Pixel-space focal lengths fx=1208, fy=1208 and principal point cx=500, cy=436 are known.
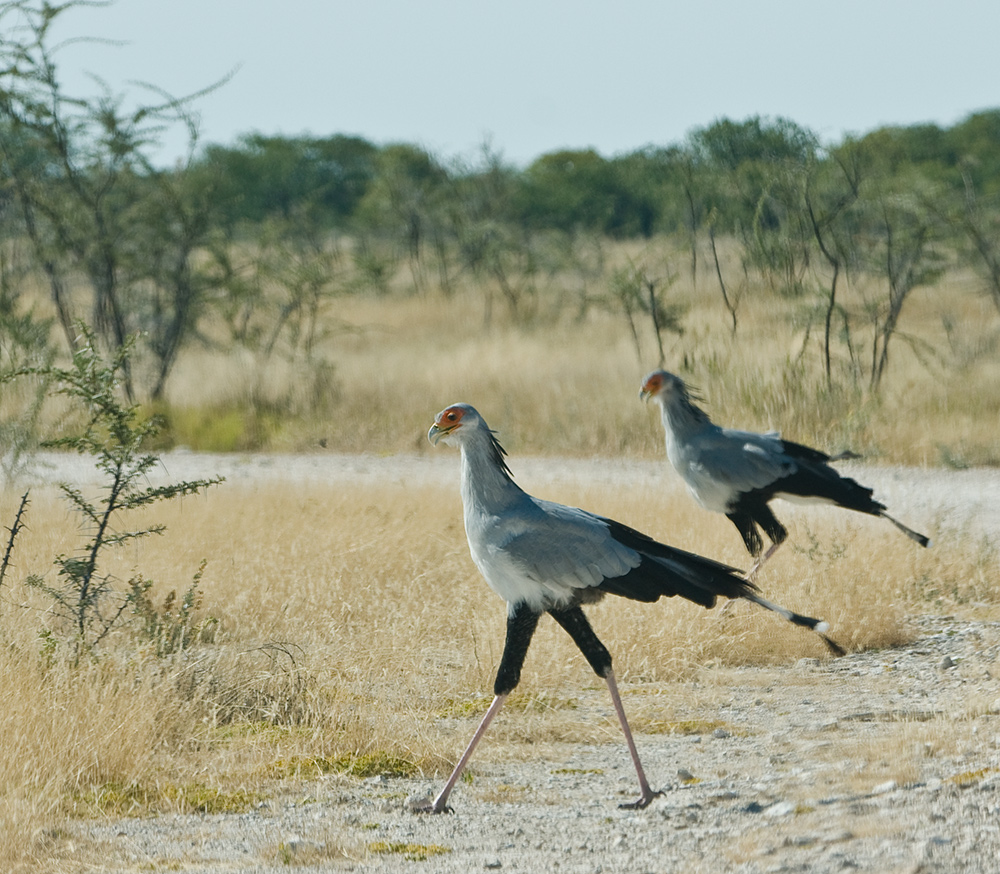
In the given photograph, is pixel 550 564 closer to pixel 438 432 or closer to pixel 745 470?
pixel 438 432

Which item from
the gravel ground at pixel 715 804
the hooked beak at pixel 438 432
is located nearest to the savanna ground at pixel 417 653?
the gravel ground at pixel 715 804

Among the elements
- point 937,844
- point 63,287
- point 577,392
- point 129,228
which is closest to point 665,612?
point 937,844

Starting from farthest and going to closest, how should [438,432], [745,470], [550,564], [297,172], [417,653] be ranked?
1. [297,172]
2. [745,470]
3. [417,653]
4. [438,432]
5. [550,564]

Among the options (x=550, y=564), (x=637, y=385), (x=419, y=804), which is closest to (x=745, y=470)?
(x=550, y=564)

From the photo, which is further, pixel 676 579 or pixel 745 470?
pixel 745 470

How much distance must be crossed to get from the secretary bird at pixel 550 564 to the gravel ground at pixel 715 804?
0.88 ft

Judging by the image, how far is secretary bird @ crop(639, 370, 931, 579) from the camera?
676cm

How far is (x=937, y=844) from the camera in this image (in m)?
3.45

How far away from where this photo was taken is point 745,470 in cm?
676

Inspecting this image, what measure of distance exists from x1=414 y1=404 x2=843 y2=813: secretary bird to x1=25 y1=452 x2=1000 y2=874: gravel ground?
0.27m

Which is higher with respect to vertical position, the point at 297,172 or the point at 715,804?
the point at 297,172

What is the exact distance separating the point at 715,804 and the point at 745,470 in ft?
9.43

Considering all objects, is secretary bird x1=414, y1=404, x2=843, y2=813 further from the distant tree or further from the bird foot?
the distant tree

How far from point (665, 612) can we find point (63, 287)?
542 inches
